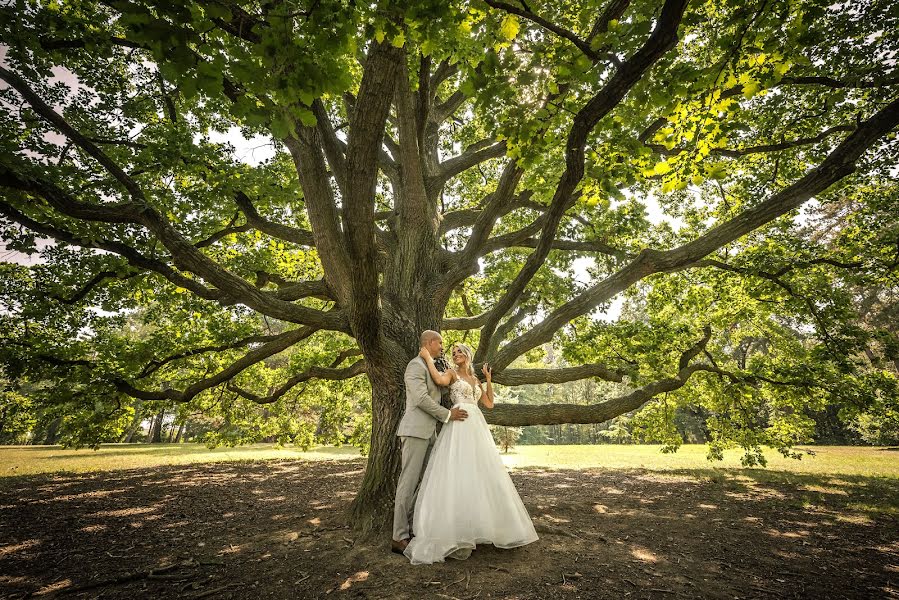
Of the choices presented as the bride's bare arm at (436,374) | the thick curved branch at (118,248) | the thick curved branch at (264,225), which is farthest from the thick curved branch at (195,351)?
the bride's bare arm at (436,374)

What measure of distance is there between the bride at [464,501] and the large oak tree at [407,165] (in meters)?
1.14

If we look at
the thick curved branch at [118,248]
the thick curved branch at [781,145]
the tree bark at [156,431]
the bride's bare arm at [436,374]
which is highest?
the thick curved branch at [781,145]

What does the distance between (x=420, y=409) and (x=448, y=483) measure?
3.25 feet

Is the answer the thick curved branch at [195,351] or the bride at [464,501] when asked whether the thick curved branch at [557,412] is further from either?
the thick curved branch at [195,351]

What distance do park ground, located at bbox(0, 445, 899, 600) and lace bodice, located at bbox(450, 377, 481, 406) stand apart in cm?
183

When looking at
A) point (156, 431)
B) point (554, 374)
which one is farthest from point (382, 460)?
point (156, 431)

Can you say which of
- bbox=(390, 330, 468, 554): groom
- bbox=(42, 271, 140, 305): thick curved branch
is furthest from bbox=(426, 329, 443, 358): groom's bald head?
bbox=(42, 271, 140, 305): thick curved branch

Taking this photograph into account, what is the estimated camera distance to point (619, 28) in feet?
11.9

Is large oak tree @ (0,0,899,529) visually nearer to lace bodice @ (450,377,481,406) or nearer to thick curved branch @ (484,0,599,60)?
thick curved branch @ (484,0,599,60)

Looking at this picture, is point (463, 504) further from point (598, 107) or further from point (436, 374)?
point (598, 107)

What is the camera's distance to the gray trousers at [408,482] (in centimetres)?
475

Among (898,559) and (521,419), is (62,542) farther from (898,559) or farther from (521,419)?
(898,559)

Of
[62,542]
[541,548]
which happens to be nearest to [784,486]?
[541,548]

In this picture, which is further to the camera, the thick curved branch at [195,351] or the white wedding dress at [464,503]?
the thick curved branch at [195,351]
